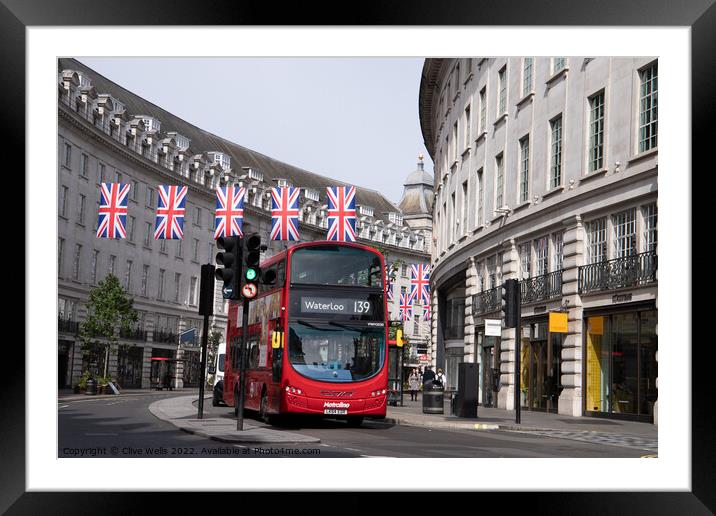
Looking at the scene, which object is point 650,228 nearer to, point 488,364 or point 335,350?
point 335,350

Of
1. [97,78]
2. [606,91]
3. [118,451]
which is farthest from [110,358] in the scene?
[118,451]

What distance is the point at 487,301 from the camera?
36.7 meters

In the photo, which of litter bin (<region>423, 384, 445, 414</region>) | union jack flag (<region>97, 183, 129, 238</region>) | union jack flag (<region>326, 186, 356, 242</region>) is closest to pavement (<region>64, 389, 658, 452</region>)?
litter bin (<region>423, 384, 445, 414</region>)

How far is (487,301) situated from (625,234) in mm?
11377

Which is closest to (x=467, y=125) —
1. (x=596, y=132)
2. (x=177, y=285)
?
(x=596, y=132)

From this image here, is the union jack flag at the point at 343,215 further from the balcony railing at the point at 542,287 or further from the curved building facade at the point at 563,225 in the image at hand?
the balcony railing at the point at 542,287

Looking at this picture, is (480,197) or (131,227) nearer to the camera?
(480,197)

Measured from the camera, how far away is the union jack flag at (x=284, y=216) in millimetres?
29561

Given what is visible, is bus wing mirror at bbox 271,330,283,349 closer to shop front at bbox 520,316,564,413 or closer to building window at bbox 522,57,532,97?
shop front at bbox 520,316,564,413

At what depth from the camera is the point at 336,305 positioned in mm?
21438

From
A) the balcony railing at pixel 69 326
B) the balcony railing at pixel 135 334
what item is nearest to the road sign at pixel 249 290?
the balcony railing at pixel 69 326

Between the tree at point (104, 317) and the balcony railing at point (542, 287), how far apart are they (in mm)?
24107

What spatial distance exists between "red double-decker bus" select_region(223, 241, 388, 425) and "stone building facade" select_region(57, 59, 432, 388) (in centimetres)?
2225
